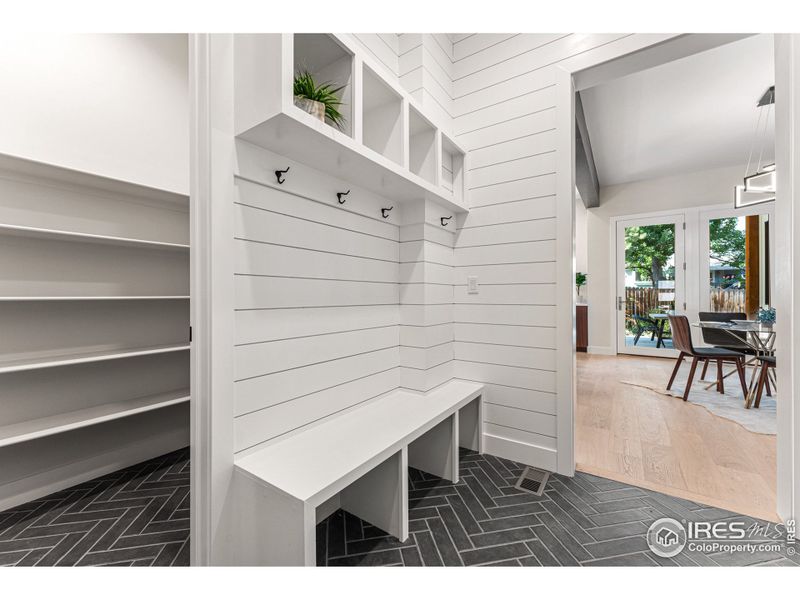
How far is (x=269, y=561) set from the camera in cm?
118

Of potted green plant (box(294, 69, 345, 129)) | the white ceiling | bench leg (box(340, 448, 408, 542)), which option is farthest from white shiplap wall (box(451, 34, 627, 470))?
the white ceiling

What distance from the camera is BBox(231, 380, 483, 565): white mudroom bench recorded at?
3.72 ft

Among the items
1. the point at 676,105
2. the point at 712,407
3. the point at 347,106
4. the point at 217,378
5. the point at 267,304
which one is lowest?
the point at 712,407

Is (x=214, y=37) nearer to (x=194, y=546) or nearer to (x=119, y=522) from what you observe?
(x=194, y=546)

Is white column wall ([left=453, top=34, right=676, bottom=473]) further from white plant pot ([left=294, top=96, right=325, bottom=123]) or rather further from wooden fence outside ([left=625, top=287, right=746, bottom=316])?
wooden fence outside ([left=625, top=287, right=746, bottom=316])

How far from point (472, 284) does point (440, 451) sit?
3.48 feet

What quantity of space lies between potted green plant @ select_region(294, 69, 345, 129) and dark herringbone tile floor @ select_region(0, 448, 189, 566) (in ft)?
5.91

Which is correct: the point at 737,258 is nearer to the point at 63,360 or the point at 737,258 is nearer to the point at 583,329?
the point at 583,329

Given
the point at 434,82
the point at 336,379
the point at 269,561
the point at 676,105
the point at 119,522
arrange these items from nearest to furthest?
the point at 269,561
the point at 119,522
the point at 336,379
the point at 434,82
the point at 676,105

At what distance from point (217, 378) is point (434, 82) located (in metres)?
2.15

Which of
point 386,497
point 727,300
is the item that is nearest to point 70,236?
point 386,497

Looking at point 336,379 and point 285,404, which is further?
point 336,379

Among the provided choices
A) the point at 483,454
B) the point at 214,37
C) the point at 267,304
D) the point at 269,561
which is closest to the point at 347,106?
the point at 214,37

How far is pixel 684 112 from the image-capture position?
3.82 metres
